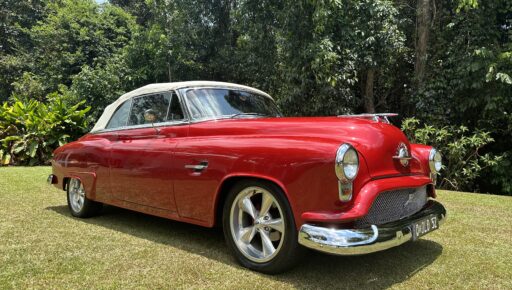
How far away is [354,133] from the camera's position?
3.16 meters

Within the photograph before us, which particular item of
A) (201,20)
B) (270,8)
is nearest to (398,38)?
(270,8)

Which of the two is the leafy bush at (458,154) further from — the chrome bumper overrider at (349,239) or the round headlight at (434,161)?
the chrome bumper overrider at (349,239)

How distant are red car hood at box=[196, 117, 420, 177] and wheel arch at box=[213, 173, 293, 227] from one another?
39 cm

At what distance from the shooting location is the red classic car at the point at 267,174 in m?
2.86

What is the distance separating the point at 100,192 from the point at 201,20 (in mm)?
10731

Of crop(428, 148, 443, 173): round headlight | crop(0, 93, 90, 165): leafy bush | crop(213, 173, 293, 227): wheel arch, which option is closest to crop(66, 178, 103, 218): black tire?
crop(213, 173, 293, 227): wheel arch

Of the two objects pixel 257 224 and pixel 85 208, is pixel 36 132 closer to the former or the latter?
pixel 85 208

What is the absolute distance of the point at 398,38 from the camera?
9.60m

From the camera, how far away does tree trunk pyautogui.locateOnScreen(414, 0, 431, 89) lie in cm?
995

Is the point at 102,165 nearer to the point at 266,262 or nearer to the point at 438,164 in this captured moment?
the point at 266,262

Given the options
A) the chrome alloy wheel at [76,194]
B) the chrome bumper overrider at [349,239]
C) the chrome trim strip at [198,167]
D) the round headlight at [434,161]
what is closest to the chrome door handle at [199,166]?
the chrome trim strip at [198,167]

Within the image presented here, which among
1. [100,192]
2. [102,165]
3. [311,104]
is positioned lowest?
[100,192]

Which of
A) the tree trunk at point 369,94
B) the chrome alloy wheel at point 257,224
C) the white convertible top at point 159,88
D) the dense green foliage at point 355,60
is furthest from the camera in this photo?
the tree trunk at point 369,94

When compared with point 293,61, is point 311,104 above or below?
below
